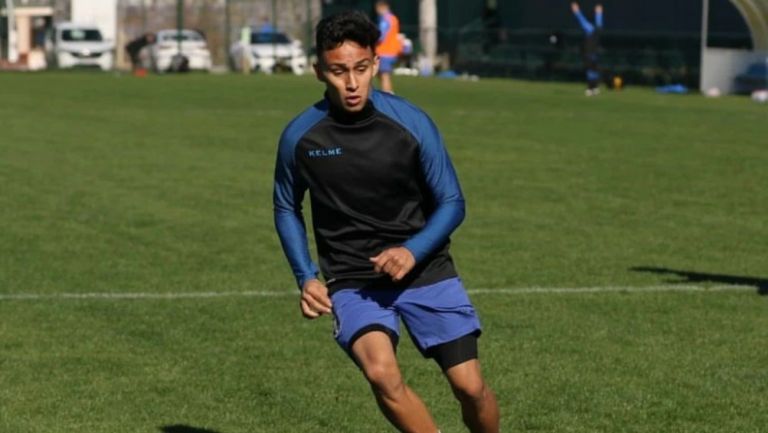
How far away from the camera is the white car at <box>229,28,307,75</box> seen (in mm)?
66188

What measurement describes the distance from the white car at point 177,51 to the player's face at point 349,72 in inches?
2375

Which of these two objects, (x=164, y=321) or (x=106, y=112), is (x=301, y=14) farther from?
(x=164, y=321)

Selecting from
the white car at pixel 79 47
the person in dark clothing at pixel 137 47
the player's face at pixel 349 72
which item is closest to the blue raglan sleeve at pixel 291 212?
the player's face at pixel 349 72

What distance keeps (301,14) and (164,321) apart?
6902cm

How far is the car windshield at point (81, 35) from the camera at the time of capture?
7144cm

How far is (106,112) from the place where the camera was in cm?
3688

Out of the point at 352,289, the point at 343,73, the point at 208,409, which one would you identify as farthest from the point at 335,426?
the point at 343,73

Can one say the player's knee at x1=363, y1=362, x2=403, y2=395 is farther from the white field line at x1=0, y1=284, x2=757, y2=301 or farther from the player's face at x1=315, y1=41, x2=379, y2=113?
the white field line at x1=0, y1=284, x2=757, y2=301

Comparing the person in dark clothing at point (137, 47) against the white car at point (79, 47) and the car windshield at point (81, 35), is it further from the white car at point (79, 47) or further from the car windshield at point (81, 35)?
the car windshield at point (81, 35)

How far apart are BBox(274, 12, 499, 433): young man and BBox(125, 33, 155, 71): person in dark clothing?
6596 centimetres

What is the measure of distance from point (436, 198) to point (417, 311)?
1.35 ft

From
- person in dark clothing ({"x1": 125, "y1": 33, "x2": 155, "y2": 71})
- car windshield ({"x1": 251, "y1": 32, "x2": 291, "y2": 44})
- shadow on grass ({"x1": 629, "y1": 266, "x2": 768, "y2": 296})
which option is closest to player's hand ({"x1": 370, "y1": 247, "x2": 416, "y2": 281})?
shadow on grass ({"x1": 629, "y1": 266, "x2": 768, "y2": 296})

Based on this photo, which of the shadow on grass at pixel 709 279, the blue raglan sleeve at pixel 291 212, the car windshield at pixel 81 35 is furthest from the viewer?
the car windshield at pixel 81 35

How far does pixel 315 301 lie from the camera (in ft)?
22.1
